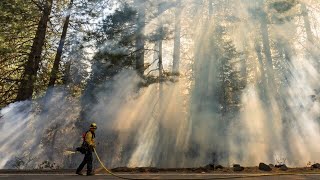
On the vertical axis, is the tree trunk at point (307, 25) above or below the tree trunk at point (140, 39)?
above

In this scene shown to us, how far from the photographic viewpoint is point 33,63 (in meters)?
18.1

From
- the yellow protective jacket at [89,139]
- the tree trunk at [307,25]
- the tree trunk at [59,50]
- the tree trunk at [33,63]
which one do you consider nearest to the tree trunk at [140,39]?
the tree trunk at [59,50]

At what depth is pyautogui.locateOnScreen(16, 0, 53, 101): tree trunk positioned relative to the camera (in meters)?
17.4

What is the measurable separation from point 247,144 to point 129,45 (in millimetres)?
8780

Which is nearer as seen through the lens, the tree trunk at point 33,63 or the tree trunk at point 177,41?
the tree trunk at point 33,63

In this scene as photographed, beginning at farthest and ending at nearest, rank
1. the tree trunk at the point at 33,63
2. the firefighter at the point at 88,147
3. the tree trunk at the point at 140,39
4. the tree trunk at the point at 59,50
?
the tree trunk at the point at 140,39
the tree trunk at the point at 59,50
the tree trunk at the point at 33,63
the firefighter at the point at 88,147

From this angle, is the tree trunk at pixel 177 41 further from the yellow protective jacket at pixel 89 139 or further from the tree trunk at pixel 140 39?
the yellow protective jacket at pixel 89 139

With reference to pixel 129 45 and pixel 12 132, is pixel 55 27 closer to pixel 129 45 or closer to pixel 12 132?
pixel 129 45

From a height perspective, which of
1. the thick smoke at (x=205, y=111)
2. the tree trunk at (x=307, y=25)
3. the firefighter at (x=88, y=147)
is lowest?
the firefighter at (x=88, y=147)

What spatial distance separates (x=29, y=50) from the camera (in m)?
20.1

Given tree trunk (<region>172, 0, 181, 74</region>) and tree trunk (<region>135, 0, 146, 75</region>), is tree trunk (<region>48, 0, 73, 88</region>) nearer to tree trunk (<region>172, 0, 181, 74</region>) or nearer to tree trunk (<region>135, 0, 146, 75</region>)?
tree trunk (<region>135, 0, 146, 75</region>)

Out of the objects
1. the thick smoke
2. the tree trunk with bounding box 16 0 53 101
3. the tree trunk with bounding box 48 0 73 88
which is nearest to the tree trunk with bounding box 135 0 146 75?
the thick smoke

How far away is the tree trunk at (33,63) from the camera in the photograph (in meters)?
17.4

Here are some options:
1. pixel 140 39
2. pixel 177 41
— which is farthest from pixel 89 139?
pixel 177 41
